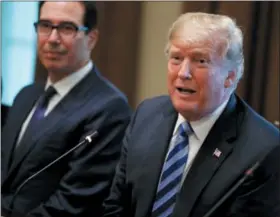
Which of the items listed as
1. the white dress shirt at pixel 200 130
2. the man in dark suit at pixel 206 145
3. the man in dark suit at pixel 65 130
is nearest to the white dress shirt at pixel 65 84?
the man in dark suit at pixel 65 130

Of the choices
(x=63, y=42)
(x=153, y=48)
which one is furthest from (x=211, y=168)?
(x=153, y=48)

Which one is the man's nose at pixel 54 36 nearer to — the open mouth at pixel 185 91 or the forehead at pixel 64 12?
the forehead at pixel 64 12

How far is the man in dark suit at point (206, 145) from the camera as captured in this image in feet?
4.68

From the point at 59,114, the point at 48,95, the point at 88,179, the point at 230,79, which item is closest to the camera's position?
the point at 230,79

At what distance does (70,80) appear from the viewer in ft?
6.41

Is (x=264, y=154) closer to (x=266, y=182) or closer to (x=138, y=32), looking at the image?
(x=266, y=182)

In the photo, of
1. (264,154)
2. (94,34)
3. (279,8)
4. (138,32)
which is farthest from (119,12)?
(264,154)

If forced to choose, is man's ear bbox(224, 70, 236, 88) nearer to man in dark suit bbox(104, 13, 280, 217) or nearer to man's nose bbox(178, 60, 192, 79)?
man in dark suit bbox(104, 13, 280, 217)

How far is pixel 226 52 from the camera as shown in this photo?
1.48 meters

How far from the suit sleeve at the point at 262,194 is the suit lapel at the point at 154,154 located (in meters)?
0.25

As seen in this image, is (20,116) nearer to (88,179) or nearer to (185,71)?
(88,179)

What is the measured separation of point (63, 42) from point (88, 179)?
498 millimetres

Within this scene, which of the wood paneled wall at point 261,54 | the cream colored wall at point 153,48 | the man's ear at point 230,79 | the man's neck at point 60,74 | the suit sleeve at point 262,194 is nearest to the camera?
the suit sleeve at point 262,194

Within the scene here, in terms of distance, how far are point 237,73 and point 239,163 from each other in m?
0.26
